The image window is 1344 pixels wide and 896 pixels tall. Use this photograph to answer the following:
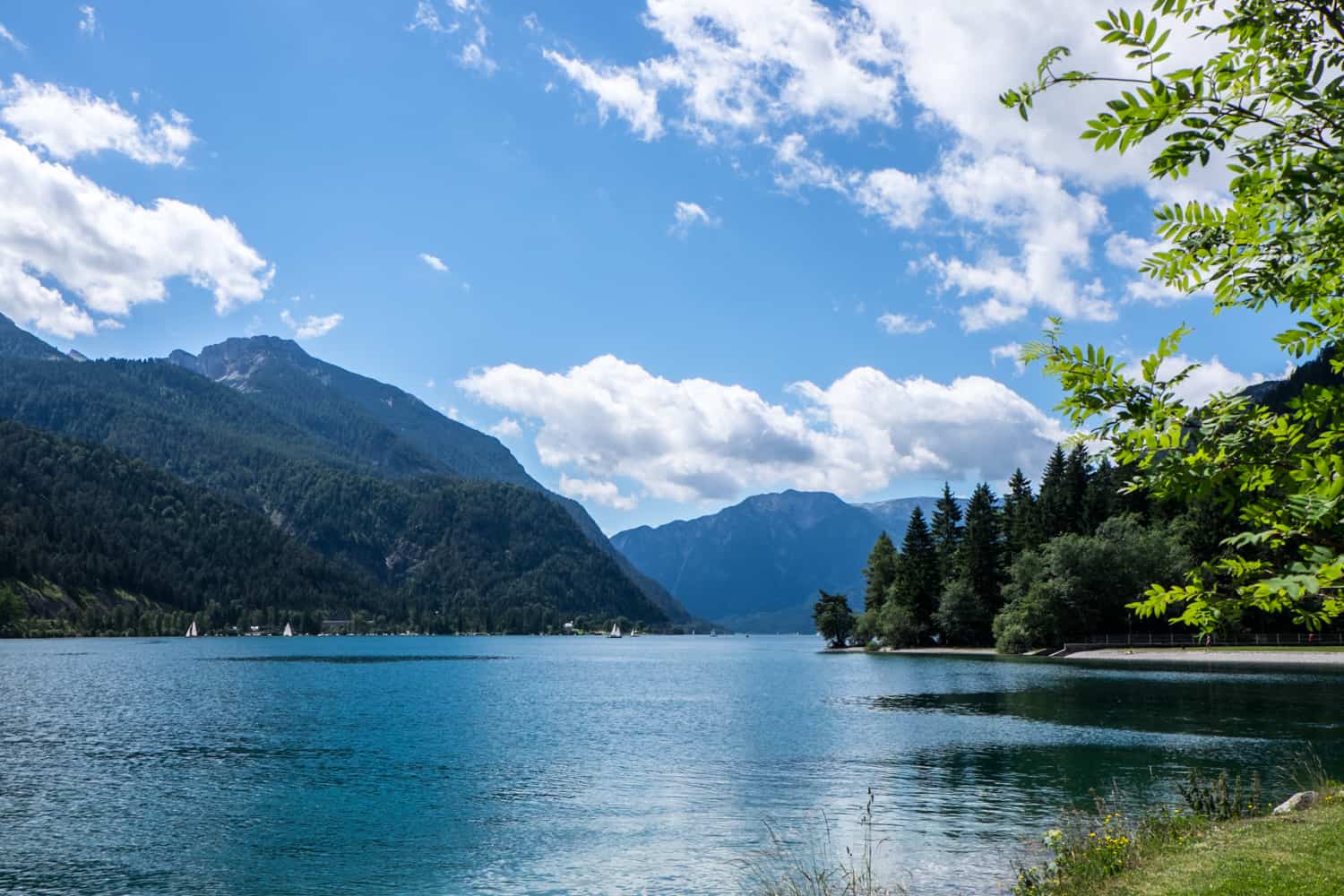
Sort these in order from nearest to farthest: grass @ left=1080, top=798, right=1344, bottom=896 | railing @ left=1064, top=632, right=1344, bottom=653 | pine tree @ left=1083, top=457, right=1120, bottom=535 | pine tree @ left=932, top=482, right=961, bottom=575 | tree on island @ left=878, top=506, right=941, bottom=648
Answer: grass @ left=1080, top=798, right=1344, bottom=896 → railing @ left=1064, top=632, right=1344, bottom=653 → pine tree @ left=1083, top=457, right=1120, bottom=535 → tree on island @ left=878, top=506, right=941, bottom=648 → pine tree @ left=932, top=482, right=961, bottom=575

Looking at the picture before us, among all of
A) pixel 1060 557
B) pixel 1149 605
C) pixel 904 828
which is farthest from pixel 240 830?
pixel 1060 557

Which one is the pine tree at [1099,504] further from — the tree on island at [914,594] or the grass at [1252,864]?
the grass at [1252,864]

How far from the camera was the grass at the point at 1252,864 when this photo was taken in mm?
16203

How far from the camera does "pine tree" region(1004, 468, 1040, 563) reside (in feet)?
482

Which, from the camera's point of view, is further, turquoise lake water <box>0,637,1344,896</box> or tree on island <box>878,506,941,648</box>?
tree on island <box>878,506,941,648</box>

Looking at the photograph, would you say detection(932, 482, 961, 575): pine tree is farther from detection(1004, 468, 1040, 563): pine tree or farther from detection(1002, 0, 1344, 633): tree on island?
detection(1002, 0, 1344, 633): tree on island

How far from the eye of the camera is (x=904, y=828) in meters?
30.9

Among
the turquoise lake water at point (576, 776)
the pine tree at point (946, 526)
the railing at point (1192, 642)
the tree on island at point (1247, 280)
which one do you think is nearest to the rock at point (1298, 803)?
the turquoise lake water at point (576, 776)

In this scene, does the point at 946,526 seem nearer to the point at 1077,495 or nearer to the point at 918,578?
the point at 918,578

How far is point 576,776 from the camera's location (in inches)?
1719

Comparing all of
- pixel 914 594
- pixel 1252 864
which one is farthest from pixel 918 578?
pixel 1252 864

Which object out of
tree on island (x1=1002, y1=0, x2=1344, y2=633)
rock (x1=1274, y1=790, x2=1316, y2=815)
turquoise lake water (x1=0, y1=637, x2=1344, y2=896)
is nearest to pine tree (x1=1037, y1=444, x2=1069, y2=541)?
turquoise lake water (x1=0, y1=637, x2=1344, y2=896)

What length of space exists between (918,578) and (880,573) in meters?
21.6

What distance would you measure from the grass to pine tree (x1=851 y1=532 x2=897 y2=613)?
6518 inches
